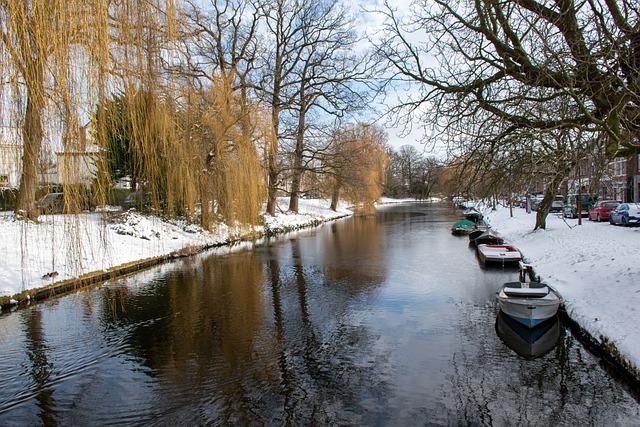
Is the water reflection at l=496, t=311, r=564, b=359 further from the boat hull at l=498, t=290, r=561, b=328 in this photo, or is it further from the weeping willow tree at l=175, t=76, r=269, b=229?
the weeping willow tree at l=175, t=76, r=269, b=229

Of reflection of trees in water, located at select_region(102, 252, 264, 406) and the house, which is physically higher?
the house

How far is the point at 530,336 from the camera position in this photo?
7.76m

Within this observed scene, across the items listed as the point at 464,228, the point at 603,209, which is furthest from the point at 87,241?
the point at 603,209

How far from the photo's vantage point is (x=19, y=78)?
14.3 feet

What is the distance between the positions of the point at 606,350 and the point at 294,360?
4602mm

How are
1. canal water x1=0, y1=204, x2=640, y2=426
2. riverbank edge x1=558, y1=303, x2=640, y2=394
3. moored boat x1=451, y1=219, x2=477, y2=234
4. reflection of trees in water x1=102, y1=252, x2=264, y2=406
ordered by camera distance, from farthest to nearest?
1. moored boat x1=451, y1=219, x2=477, y2=234
2. reflection of trees in water x1=102, y1=252, x2=264, y2=406
3. riverbank edge x1=558, y1=303, x2=640, y2=394
4. canal water x1=0, y1=204, x2=640, y2=426

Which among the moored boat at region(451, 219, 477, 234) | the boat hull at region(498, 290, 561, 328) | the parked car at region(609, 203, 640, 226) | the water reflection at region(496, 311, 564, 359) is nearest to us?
the water reflection at region(496, 311, 564, 359)

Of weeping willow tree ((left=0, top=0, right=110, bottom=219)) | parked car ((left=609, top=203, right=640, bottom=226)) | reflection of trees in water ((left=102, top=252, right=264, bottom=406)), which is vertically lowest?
reflection of trees in water ((left=102, top=252, right=264, bottom=406))

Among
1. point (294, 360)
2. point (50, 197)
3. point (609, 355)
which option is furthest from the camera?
point (294, 360)

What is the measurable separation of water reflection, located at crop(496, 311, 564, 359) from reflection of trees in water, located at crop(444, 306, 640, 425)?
0.48 feet

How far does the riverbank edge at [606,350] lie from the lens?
5.94m

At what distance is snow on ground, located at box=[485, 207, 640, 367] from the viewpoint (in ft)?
22.1

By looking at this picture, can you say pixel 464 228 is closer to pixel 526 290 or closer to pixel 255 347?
pixel 526 290

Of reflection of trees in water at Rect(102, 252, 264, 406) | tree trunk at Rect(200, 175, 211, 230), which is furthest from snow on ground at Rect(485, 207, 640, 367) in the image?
tree trunk at Rect(200, 175, 211, 230)
